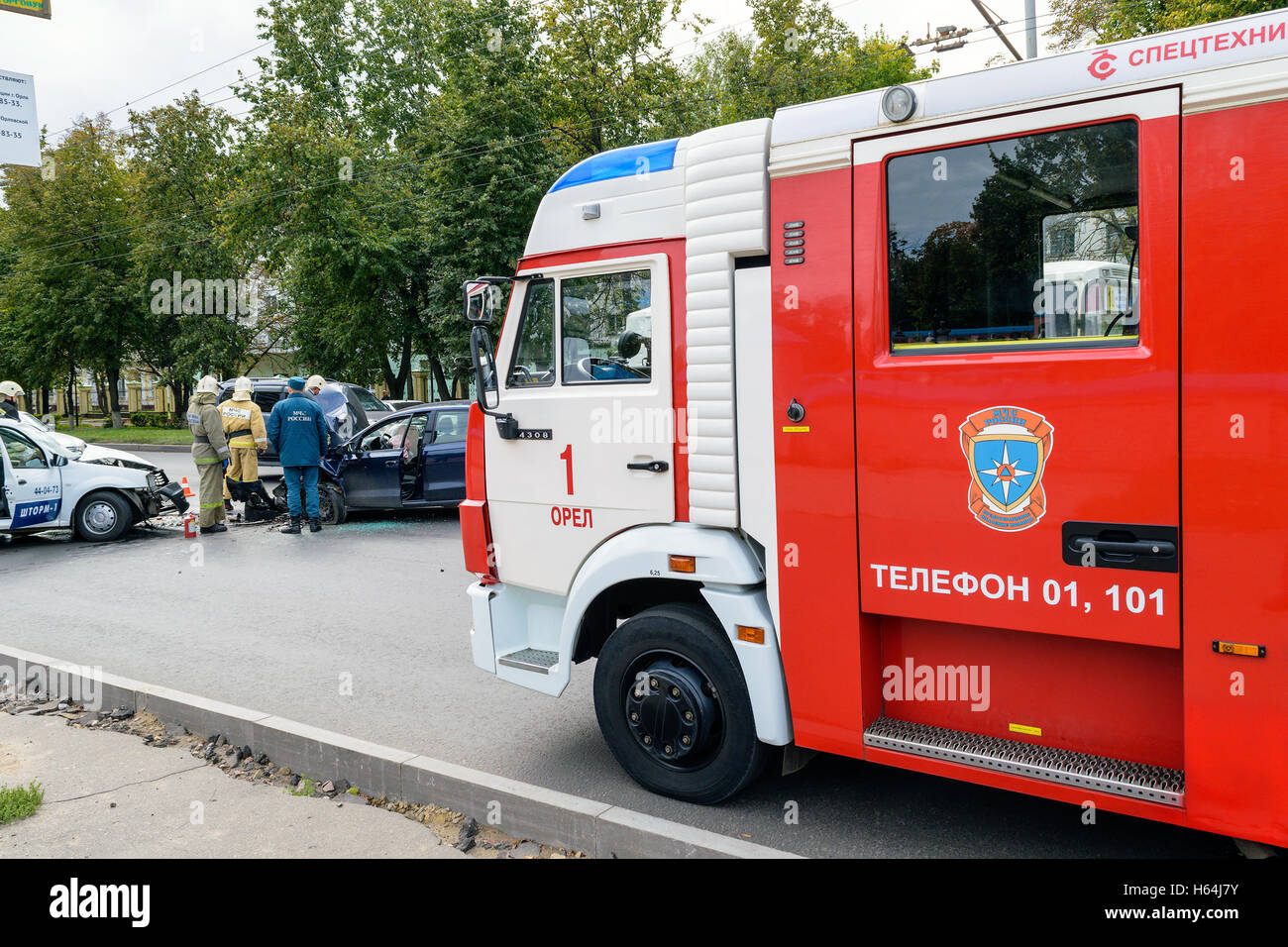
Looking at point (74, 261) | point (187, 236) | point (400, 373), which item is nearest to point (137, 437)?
point (187, 236)

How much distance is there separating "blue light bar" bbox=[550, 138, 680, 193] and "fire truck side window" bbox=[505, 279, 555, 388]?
20.5 inches

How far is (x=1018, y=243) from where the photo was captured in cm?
350

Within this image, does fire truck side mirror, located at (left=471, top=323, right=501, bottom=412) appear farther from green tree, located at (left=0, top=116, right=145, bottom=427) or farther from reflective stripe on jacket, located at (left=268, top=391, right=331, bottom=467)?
green tree, located at (left=0, top=116, right=145, bottom=427)

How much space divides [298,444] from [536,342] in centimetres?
876

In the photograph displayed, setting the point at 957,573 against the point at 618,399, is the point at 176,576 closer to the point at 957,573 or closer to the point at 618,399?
the point at 618,399

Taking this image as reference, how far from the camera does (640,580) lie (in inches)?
185

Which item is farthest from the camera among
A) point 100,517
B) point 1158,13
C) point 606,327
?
point 1158,13

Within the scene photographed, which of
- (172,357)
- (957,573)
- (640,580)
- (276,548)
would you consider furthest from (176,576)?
(172,357)

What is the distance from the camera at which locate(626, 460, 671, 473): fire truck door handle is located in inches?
175

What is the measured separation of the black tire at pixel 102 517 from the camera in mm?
13023

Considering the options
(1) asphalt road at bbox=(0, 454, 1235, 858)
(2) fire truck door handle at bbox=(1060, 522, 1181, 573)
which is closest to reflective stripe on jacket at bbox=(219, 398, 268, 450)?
(1) asphalt road at bbox=(0, 454, 1235, 858)

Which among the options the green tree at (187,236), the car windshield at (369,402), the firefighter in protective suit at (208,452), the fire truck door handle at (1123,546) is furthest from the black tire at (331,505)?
the green tree at (187,236)

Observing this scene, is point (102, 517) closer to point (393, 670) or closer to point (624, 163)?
point (393, 670)

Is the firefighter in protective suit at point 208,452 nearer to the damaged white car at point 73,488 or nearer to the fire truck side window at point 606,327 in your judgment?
the damaged white car at point 73,488
